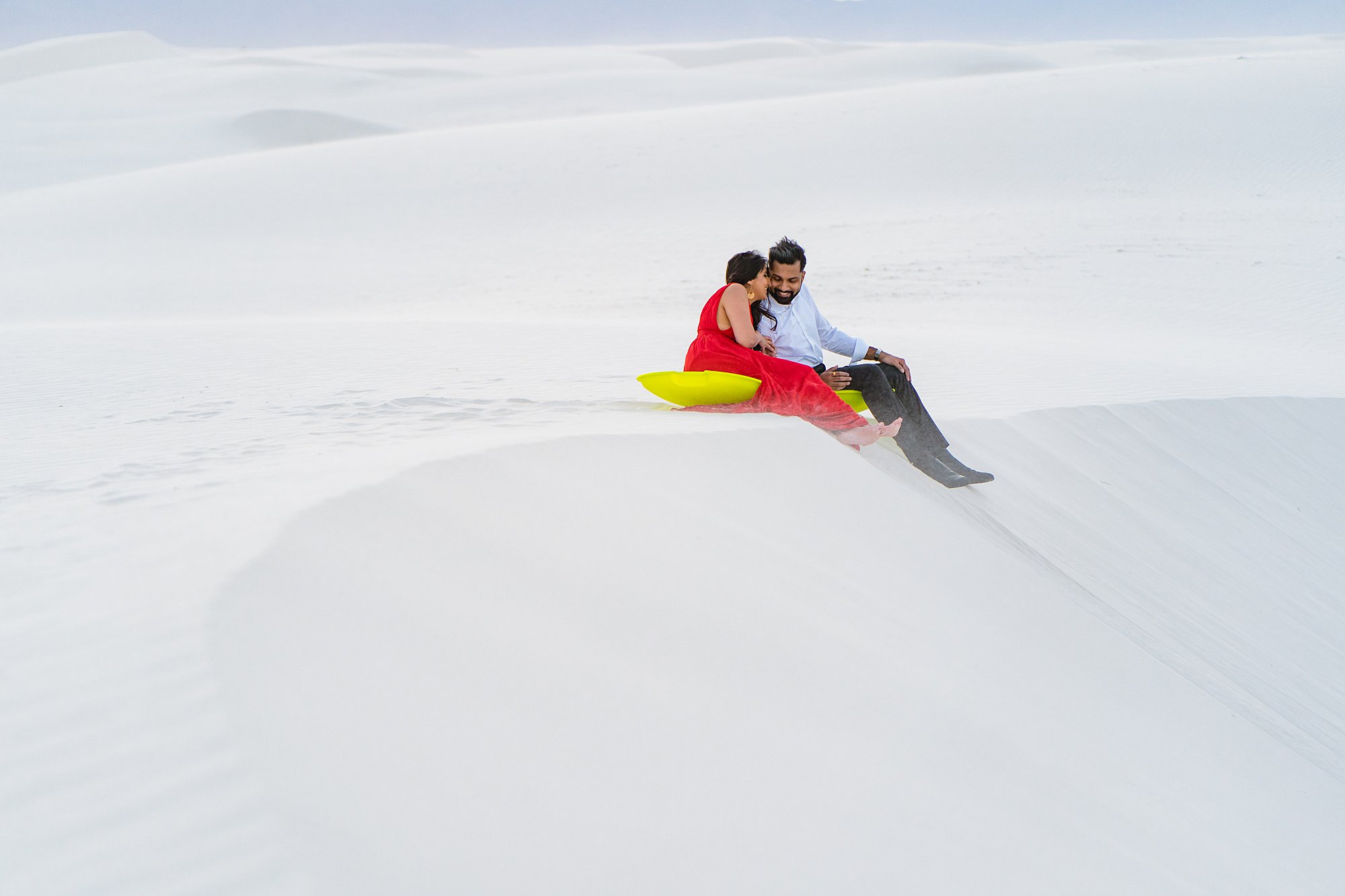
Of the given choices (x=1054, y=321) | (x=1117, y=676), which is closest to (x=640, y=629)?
(x=1117, y=676)

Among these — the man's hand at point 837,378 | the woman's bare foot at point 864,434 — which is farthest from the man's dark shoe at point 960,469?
the man's hand at point 837,378

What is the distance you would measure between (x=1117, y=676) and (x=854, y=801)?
72.8 inches

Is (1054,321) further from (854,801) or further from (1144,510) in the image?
Answer: (854,801)

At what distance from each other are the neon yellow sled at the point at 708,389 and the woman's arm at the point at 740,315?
8.0 inches

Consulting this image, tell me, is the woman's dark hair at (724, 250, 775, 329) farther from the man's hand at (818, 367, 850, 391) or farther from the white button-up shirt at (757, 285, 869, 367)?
the man's hand at (818, 367, 850, 391)

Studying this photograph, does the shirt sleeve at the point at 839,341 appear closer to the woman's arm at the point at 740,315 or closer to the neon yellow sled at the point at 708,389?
the neon yellow sled at the point at 708,389

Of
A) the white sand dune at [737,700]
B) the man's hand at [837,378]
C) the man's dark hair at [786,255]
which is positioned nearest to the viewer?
the white sand dune at [737,700]

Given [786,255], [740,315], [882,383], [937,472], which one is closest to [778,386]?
[740,315]

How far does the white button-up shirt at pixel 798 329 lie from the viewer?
550 centimetres

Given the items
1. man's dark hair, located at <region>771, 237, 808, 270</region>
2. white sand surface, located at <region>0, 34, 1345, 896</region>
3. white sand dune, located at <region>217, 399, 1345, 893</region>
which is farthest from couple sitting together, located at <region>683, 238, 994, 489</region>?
white sand dune, located at <region>217, 399, 1345, 893</region>

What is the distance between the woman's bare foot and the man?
0.19 metres

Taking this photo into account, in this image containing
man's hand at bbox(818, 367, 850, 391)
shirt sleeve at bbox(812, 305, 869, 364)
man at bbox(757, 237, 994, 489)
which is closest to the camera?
man's hand at bbox(818, 367, 850, 391)

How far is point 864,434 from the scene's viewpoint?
17.4 ft

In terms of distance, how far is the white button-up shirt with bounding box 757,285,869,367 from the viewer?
5.50m
